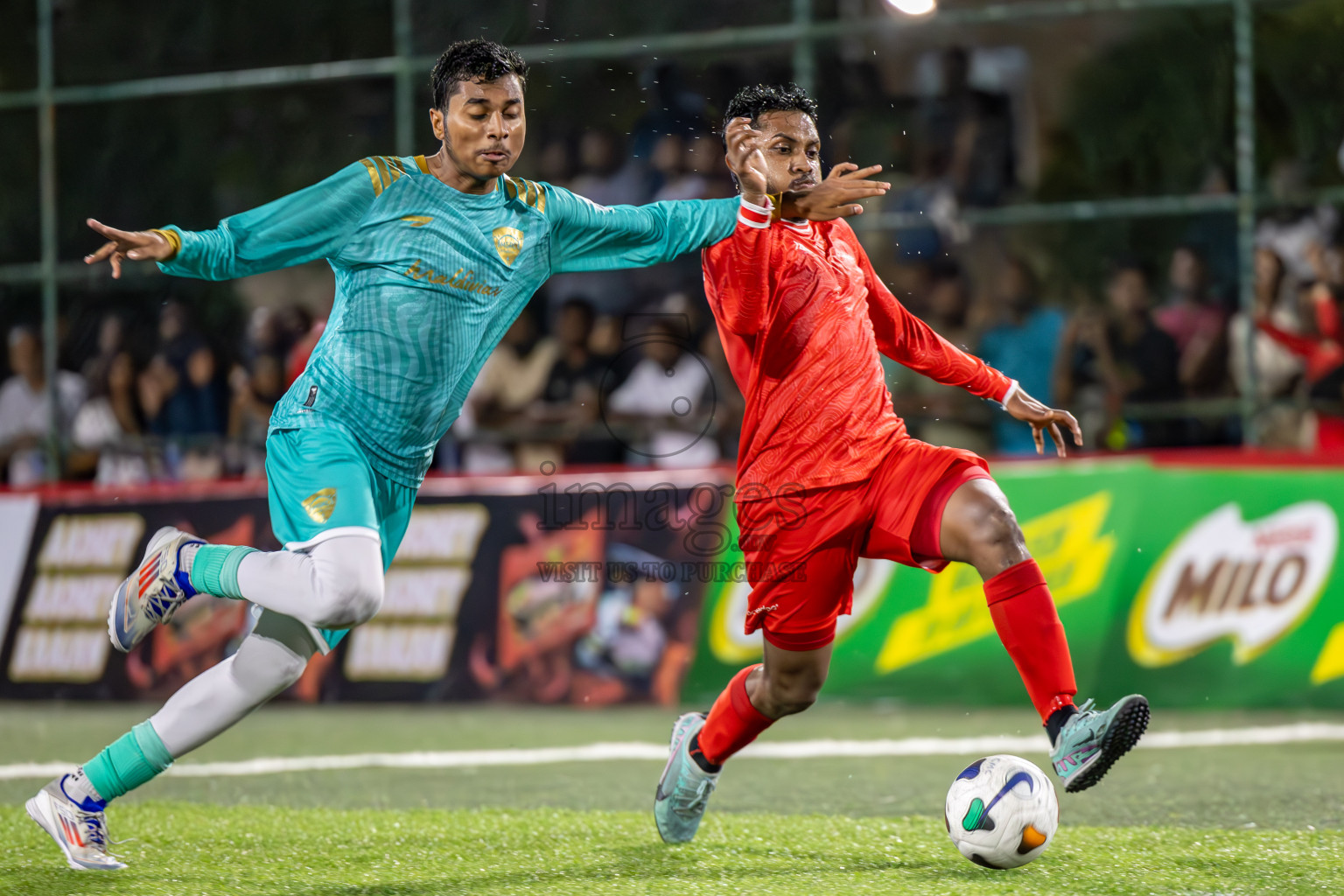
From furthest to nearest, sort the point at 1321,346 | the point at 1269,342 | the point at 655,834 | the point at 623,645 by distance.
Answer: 1. the point at 1269,342
2. the point at 1321,346
3. the point at 623,645
4. the point at 655,834

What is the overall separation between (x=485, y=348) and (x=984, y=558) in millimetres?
1608

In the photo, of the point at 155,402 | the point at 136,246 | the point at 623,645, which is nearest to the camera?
the point at 136,246

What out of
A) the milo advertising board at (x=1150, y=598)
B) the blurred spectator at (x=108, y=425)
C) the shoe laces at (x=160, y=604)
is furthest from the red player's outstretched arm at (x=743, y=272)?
the blurred spectator at (x=108, y=425)

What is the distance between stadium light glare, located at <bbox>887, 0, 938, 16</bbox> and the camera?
11.1 meters

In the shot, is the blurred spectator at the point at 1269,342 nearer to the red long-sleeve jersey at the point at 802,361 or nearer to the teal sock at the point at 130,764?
the red long-sleeve jersey at the point at 802,361

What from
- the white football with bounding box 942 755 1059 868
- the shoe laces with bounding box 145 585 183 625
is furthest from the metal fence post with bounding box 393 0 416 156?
the white football with bounding box 942 755 1059 868

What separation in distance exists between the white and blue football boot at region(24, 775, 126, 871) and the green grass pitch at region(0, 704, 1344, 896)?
0.07m

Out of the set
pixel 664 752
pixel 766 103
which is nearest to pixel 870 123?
pixel 664 752

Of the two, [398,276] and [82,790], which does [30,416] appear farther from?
[398,276]

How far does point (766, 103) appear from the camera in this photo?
502 centimetres

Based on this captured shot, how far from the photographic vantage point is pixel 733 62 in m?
10.9

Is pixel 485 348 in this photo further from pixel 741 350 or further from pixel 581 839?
pixel 581 839

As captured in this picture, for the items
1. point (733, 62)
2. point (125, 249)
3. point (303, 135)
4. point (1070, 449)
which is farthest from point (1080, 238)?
point (125, 249)

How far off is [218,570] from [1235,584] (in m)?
5.71
